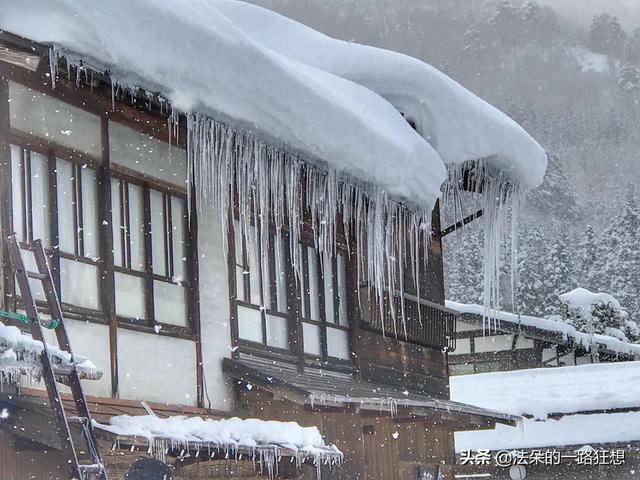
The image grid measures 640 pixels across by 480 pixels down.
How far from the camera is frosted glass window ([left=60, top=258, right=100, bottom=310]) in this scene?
8641 mm

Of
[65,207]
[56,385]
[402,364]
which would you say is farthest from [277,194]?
[402,364]

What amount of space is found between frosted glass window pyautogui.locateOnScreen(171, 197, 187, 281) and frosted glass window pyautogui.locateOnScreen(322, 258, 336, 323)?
8.77 ft

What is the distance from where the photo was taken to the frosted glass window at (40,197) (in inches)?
335

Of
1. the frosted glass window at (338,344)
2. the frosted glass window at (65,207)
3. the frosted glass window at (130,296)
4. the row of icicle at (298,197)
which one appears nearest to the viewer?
the frosted glass window at (65,207)

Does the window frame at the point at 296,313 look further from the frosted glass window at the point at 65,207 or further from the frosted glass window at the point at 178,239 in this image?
the frosted glass window at the point at 65,207

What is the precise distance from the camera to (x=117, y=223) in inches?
373

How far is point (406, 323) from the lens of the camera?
1427 centimetres

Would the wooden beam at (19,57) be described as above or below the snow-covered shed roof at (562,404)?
above

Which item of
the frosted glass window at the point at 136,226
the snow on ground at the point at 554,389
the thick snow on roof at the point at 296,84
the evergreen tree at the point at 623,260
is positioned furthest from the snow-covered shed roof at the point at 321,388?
the evergreen tree at the point at 623,260

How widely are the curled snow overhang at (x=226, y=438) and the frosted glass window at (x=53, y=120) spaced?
245 cm

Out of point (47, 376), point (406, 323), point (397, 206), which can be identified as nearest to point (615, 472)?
point (406, 323)

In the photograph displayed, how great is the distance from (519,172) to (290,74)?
179 inches

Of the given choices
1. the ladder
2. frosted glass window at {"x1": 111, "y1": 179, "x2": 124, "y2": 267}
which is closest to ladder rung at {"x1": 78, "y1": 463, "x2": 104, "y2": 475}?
the ladder

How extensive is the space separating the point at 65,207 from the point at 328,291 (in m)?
4.57
